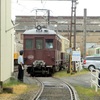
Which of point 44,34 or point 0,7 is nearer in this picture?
point 0,7

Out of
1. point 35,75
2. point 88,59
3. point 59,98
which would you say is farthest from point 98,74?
point 88,59

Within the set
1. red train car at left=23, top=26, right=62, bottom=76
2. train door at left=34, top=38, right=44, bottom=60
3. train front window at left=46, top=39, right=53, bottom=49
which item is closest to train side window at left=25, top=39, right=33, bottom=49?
red train car at left=23, top=26, right=62, bottom=76

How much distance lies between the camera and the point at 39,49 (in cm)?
2847

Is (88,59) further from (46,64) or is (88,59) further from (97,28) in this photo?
(97,28)

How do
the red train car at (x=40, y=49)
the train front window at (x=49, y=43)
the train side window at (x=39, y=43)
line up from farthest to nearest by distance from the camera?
the train side window at (x=39, y=43) → the train front window at (x=49, y=43) → the red train car at (x=40, y=49)

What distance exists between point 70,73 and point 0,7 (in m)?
15.2

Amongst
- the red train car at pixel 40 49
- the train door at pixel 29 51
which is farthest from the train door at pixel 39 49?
the train door at pixel 29 51

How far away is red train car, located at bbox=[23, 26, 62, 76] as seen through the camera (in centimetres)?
2820

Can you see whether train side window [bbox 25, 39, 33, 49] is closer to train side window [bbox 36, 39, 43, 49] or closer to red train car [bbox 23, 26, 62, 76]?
red train car [bbox 23, 26, 62, 76]

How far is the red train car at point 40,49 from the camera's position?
28203 millimetres

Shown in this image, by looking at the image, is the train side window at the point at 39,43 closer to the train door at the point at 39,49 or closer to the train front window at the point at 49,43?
the train door at the point at 39,49

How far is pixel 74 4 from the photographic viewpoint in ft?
105

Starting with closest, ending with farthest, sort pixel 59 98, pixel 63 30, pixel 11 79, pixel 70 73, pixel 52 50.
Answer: pixel 59 98
pixel 11 79
pixel 52 50
pixel 70 73
pixel 63 30

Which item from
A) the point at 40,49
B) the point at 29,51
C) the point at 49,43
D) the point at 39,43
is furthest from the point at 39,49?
the point at 49,43
